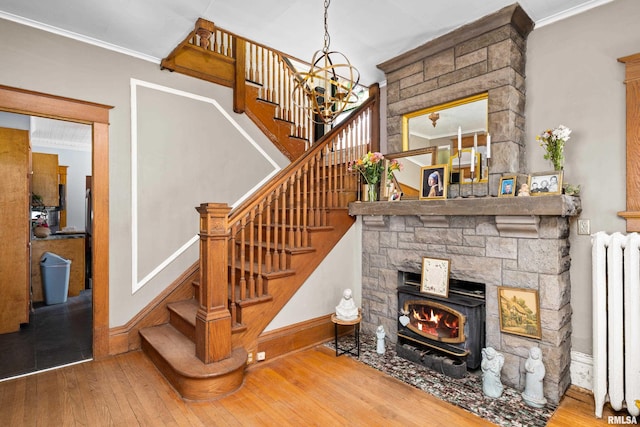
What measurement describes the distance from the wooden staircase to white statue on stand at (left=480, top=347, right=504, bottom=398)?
169 cm

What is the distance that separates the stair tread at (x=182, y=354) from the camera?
2.44 m

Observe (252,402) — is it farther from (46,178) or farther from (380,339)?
(46,178)

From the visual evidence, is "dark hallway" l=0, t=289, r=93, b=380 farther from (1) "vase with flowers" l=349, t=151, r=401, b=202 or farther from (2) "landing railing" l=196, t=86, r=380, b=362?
(1) "vase with flowers" l=349, t=151, r=401, b=202

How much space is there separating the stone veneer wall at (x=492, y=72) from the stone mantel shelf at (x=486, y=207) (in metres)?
0.30

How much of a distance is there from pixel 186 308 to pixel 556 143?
3562mm

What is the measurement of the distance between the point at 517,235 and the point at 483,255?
320mm

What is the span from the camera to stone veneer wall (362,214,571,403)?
243 cm

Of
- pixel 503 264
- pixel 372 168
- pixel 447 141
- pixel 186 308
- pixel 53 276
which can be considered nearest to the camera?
pixel 503 264

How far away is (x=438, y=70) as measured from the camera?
3236mm

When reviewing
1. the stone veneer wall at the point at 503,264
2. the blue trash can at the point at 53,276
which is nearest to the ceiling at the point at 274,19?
the stone veneer wall at the point at 503,264

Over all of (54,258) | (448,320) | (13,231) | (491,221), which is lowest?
(448,320)

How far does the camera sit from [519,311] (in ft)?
8.44

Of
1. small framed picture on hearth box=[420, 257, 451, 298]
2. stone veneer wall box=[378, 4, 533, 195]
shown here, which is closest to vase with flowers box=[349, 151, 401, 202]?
stone veneer wall box=[378, 4, 533, 195]

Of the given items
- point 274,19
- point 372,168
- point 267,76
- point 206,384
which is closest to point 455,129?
point 372,168
